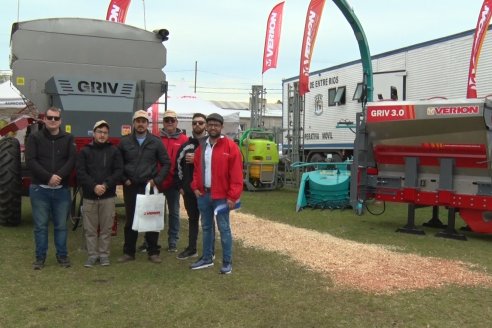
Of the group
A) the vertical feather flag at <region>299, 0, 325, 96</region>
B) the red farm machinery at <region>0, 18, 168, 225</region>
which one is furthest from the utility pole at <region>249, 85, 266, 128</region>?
the red farm machinery at <region>0, 18, 168, 225</region>

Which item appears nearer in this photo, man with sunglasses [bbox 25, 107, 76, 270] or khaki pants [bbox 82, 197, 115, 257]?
A: man with sunglasses [bbox 25, 107, 76, 270]

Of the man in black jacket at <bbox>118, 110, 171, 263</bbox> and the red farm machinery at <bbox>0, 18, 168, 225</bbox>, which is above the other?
the red farm machinery at <bbox>0, 18, 168, 225</bbox>

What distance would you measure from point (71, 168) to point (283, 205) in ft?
22.0

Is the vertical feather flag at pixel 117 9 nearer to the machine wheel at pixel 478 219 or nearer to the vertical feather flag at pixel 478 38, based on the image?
the vertical feather flag at pixel 478 38

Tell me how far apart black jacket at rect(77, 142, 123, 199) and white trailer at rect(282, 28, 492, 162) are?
21.9 feet

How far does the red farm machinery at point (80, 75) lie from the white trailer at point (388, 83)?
519 cm

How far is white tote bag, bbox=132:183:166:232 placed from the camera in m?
5.87

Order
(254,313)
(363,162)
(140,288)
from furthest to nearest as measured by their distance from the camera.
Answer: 1. (363,162)
2. (140,288)
3. (254,313)

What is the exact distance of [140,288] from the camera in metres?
5.09

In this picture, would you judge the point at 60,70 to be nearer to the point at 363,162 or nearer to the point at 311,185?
the point at 363,162

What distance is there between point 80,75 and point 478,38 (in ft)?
29.6

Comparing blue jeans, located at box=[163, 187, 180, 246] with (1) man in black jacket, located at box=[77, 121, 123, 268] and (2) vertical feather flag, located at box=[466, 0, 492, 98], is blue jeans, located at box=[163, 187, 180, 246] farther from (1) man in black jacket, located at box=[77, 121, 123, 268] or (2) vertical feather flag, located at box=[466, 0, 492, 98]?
(2) vertical feather flag, located at box=[466, 0, 492, 98]

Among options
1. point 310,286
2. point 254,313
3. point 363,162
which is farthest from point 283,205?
point 254,313

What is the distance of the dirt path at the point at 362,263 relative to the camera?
17.8ft
